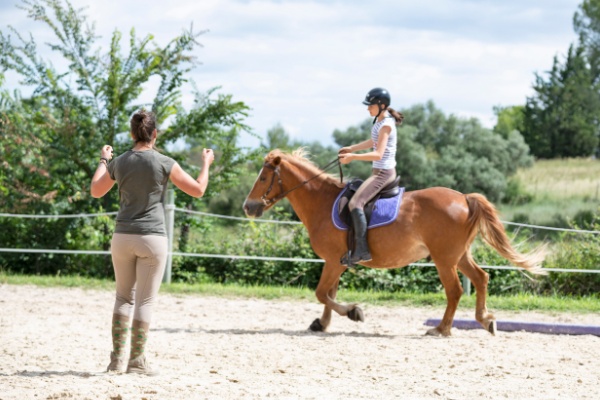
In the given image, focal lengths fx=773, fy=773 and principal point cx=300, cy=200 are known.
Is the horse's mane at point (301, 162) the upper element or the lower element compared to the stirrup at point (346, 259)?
upper

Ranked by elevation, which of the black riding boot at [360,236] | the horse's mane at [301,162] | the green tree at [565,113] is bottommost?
the black riding boot at [360,236]

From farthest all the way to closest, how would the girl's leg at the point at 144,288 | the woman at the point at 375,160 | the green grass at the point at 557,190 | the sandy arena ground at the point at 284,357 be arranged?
the green grass at the point at 557,190, the woman at the point at 375,160, the girl's leg at the point at 144,288, the sandy arena ground at the point at 284,357

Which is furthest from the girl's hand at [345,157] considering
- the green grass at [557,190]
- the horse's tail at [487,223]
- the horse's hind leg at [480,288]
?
the green grass at [557,190]

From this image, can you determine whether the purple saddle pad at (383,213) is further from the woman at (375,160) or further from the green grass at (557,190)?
the green grass at (557,190)

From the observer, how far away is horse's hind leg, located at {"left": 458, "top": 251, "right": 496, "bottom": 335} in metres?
8.10

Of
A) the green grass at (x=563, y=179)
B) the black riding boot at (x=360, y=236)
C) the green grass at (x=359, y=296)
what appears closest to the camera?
the black riding boot at (x=360, y=236)

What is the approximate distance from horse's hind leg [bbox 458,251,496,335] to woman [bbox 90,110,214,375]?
3.88 meters

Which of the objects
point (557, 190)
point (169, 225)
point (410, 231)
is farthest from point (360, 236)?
point (557, 190)

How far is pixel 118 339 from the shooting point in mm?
5621

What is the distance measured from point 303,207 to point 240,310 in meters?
2.10

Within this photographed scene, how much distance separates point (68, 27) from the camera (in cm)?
1432

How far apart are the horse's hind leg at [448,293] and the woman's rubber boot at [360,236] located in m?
0.77

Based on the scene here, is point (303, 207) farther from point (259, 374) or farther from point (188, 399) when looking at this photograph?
point (188, 399)

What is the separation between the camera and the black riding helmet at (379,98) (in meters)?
7.95
